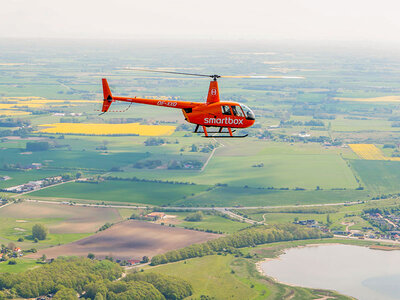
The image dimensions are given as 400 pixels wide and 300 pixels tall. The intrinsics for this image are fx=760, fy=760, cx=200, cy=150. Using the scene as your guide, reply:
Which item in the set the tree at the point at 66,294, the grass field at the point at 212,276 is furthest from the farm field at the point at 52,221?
the grass field at the point at 212,276

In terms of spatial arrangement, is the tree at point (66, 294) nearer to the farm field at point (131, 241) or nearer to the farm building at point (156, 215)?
the farm field at point (131, 241)

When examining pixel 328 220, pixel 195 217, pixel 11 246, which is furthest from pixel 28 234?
pixel 328 220

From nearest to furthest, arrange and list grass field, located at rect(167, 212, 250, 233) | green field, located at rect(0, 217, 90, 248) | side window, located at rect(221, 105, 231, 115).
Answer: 1. side window, located at rect(221, 105, 231, 115)
2. green field, located at rect(0, 217, 90, 248)
3. grass field, located at rect(167, 212, 250, 233)

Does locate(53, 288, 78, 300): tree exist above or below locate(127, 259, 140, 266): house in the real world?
above

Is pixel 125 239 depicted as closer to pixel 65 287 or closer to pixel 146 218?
pixel 146 218

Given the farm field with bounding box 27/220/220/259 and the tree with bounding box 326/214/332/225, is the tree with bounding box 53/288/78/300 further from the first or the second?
the tree with bounding box 326/214/332/225

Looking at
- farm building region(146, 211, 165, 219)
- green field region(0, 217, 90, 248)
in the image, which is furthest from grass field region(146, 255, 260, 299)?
farm building region(146, 211, 165, 219)
